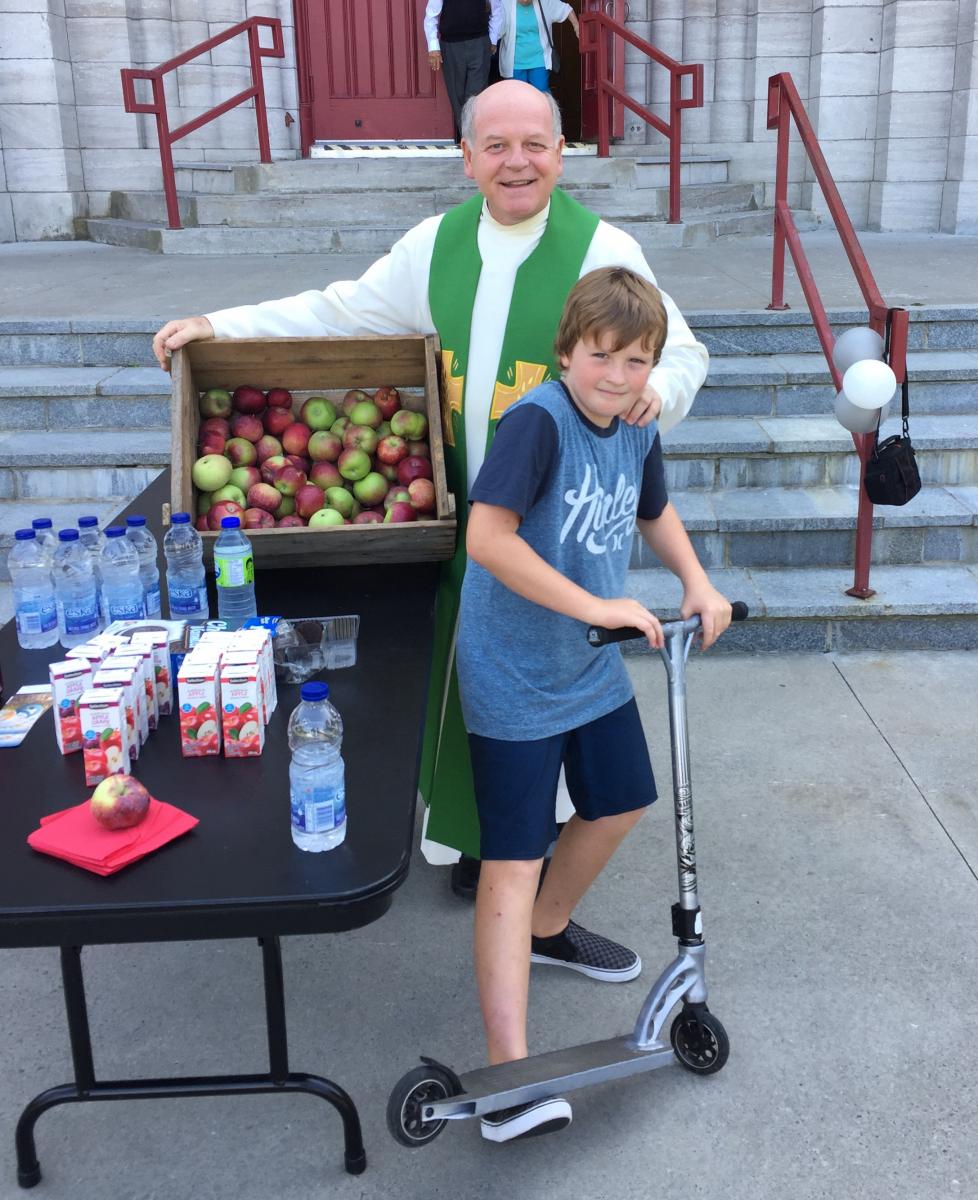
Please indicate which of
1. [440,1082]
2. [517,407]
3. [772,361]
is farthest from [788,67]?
[440,1082]

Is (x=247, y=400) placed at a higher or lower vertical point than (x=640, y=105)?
A: lower

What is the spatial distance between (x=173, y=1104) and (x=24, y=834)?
94cm

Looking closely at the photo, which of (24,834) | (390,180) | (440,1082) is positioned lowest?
(440,1082)

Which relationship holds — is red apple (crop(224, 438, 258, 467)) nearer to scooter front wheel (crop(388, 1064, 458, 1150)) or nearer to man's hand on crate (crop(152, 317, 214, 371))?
man's hand on crate (crop(152, 317, 214, 371))

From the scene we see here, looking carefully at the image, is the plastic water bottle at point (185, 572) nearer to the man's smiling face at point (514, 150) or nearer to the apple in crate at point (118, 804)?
the apple in crate at point (118, 804)

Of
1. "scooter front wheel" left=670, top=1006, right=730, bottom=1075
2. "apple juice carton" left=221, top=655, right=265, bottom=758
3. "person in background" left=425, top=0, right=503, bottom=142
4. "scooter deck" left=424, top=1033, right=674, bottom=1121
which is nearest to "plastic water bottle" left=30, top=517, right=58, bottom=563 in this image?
"apple juice carton" left=221, top=655, right=265, bottom=758

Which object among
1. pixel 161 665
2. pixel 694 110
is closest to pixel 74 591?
pixel 161 665

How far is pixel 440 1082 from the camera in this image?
2.20 m

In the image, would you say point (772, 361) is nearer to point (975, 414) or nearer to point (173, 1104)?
point (975, 414)

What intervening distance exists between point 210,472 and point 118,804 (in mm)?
1246

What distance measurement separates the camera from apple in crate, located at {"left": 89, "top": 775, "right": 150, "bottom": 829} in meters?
1.79

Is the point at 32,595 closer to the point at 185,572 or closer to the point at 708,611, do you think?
the point at 185,572

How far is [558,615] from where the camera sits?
2357mm

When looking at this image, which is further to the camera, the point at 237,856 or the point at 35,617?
the point at 35,617
